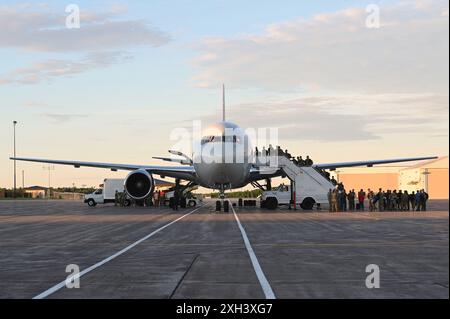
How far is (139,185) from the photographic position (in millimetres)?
43250

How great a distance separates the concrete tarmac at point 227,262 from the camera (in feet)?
31.9

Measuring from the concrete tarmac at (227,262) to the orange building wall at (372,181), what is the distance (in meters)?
55.3

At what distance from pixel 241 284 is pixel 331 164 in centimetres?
3949

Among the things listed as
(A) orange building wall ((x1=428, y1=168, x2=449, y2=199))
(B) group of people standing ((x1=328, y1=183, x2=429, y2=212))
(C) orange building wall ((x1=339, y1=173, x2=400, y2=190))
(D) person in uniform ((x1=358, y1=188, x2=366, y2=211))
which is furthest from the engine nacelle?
Answer: (C) orange building wall ((x1=339, y1=173, x2=400, y2=190))

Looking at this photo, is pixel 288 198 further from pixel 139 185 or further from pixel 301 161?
pixel 139 185

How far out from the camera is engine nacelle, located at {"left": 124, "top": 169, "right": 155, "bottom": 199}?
43.1 m

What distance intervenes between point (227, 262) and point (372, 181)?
67.6 meters

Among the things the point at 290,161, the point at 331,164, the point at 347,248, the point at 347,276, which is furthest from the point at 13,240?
the point at 331,164

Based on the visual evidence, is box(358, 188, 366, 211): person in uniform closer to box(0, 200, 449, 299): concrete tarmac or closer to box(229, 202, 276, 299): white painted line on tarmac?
box(0, 200, 449, 299): concrete tarmac

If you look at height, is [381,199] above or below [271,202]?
above

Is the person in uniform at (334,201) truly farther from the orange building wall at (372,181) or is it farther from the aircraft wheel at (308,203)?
the orange building wall at (372,181)

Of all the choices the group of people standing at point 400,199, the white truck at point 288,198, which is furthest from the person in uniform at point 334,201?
the group of people standing at point 400,199

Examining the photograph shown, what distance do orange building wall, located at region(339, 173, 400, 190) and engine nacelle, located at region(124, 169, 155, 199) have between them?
40.1m

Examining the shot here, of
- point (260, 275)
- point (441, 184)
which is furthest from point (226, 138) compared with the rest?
point (441, 184)
